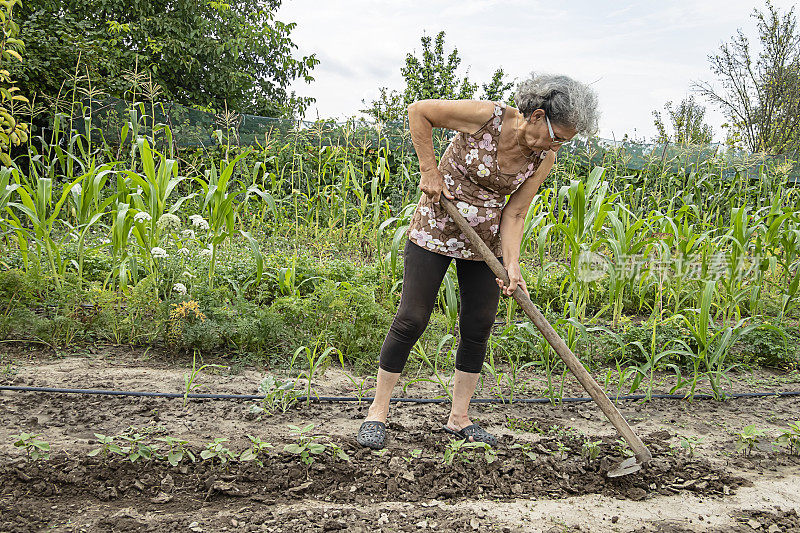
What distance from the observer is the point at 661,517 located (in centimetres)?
194

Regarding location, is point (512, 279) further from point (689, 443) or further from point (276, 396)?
point (276, 396)

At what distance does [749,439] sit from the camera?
246 centimetres

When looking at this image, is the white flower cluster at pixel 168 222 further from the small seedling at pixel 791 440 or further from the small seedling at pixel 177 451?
the small seedling at pixel 791 440

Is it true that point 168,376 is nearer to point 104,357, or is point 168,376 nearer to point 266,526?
point 104,357

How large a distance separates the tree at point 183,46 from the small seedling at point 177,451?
696 centimetres

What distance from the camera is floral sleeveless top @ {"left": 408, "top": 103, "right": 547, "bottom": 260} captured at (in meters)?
2.11

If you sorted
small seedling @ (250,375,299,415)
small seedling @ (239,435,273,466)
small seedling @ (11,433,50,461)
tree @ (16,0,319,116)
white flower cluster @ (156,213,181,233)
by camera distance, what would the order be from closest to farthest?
small seedling @ (11,433,50,461), small seedling @ (239,435,273,466), small seedling @ (250,375,299,415), white flower cluster @ (156,213,181,233), tree @ (16,0,319,116)

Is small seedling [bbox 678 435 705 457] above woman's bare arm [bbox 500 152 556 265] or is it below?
below

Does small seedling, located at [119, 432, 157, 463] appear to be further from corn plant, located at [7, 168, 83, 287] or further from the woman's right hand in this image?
corn plant, located at [7, 168, 83, 287]

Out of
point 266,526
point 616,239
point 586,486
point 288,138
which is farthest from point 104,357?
point 288,138

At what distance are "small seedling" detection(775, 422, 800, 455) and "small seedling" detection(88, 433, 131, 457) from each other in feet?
8.33

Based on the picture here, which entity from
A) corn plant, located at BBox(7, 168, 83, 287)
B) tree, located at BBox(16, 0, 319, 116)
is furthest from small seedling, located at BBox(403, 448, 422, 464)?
tree, located at BBox(16, 0, 319, 116)

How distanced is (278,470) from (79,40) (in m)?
8.32

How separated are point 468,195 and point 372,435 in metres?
0.99
